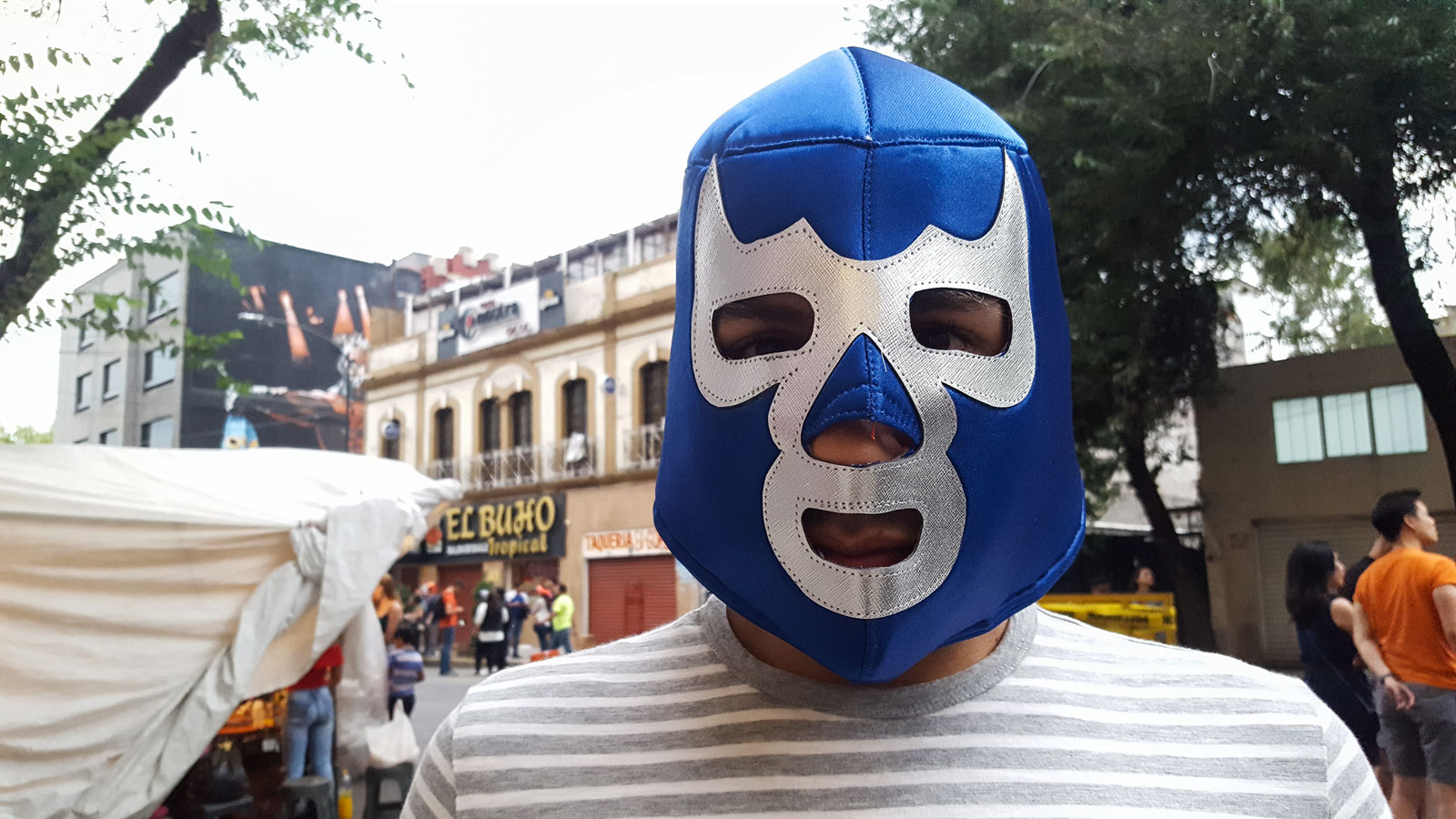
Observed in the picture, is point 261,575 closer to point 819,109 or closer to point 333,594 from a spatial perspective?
point 333,594

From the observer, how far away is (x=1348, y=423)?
156 inches

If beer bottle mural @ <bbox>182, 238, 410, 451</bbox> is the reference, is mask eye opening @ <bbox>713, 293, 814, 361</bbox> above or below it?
below

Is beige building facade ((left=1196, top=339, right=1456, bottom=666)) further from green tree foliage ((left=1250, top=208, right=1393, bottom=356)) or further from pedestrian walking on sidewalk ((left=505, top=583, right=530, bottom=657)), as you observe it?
pedestrian walking on sidewalk ((left=505, top=583, right=530, bottom=657))

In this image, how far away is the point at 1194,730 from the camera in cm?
106

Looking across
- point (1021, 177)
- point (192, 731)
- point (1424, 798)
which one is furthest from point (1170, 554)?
point (1021, 177)

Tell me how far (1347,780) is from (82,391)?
476 centimetres

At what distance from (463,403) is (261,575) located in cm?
1585

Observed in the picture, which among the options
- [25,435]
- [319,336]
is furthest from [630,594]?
[25,435]

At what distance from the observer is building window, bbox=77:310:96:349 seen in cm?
399

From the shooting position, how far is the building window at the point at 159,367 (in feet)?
15.1

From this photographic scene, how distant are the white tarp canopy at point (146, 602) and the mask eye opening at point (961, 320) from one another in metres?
4.01

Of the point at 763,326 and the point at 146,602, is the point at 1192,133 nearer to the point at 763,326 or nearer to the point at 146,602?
the point at 763,326

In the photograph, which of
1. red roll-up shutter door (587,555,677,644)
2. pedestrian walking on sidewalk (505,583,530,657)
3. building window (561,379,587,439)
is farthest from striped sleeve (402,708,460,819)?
building window (561,379,587,439)

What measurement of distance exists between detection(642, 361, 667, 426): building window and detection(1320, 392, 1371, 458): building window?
1250cm
